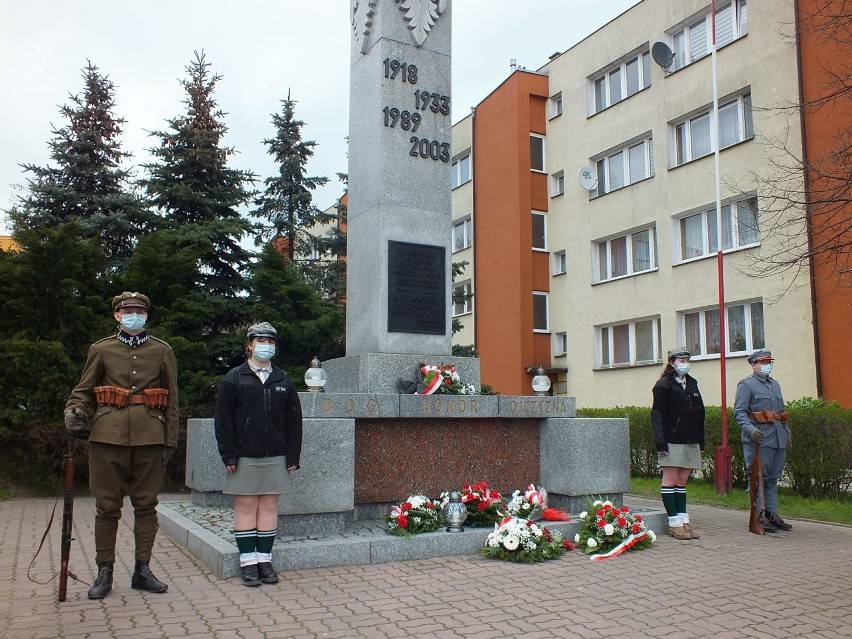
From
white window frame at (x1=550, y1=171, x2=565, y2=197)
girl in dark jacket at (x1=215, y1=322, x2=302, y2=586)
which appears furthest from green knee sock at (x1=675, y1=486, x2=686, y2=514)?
white window frame at (x1=550, y1=171, x2=565, y2=197)

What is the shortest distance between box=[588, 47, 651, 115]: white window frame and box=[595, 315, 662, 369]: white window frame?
6.62m

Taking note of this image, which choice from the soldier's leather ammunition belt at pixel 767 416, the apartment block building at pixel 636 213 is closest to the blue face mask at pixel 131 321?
the soldier's leather ammunition belt at pixel 767 416

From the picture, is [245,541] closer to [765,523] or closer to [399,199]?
[399,199]

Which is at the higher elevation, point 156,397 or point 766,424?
point 156,397

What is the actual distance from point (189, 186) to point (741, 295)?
13128 mm

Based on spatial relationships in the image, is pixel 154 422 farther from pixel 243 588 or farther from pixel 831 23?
pixel 831 23

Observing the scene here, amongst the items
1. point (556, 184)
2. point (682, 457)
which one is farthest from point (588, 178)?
point (682, 457)

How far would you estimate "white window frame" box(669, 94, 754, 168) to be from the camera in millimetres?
19500

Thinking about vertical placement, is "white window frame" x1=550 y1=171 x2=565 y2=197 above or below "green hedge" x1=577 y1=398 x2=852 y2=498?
above

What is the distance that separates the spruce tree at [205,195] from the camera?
55.9ft

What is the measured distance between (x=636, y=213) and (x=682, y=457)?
16018 mm

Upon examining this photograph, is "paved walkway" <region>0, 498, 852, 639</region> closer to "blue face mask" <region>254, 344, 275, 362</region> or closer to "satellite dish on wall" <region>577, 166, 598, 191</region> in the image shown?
"blue face mask" <region>254, 344, 275, 362</region>

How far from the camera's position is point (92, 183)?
20031mm

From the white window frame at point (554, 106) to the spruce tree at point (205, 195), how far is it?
1264 centimetres
